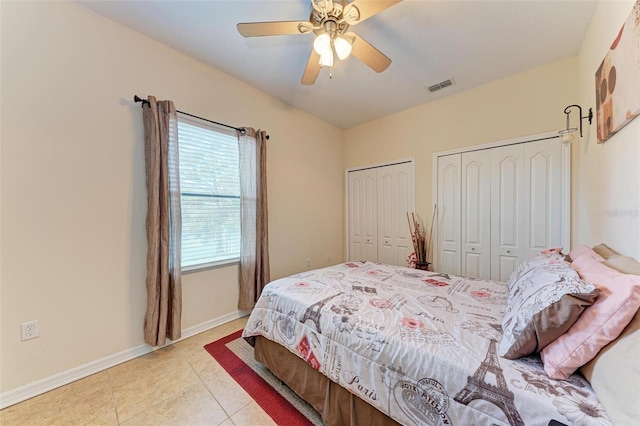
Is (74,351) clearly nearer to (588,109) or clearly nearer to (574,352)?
(574,352)

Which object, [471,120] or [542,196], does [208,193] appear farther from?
[542,196]

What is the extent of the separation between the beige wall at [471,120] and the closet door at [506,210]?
0.79 feet

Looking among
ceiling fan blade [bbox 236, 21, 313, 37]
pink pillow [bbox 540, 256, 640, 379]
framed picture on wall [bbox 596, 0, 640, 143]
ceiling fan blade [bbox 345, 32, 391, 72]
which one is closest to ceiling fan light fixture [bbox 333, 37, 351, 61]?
ceiling fan blade [bbox 345, 32, 391, 72]

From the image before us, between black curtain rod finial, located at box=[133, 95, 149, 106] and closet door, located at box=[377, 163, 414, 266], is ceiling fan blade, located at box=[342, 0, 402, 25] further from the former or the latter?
closet door, located at box=[377, 163, 414, 266]

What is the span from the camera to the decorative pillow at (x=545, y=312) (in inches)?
33.9

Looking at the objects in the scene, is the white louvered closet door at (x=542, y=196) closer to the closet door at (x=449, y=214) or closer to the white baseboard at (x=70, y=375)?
the closet door at (x=449, y=214)

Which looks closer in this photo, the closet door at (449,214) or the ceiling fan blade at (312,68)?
the ceiling fan blade at (312,68)

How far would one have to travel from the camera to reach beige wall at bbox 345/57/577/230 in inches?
94.3

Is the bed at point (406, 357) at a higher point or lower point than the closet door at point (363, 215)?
lower

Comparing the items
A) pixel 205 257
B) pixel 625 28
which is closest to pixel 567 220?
pixel 625 28

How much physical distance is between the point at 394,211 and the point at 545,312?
9.04ft

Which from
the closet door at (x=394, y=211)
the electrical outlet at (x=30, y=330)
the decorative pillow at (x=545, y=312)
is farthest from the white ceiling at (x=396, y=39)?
the electrical outlet at (x=30, y=330)

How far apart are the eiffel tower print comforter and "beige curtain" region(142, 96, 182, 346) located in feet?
2.79

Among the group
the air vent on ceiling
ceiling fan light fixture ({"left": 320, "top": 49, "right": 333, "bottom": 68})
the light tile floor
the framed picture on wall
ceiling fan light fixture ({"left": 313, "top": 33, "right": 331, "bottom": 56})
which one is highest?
the air vent on ceiling
